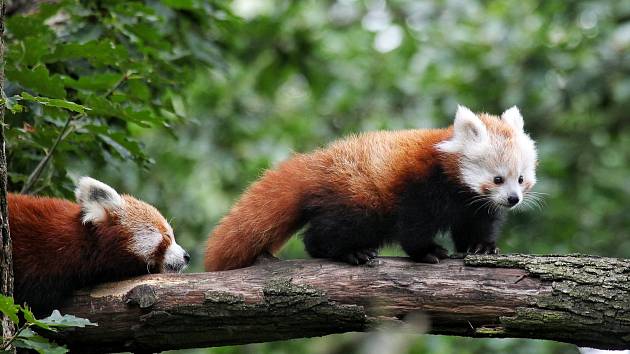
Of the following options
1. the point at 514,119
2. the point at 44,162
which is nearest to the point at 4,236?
the point at 44,162

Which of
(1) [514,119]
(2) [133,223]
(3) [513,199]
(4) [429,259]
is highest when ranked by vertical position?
(1) [514,119]

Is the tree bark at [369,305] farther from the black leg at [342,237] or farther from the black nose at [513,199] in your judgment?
the black nose at [513,199]

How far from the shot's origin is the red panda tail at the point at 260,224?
15.6 ft

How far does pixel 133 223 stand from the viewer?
473 cm

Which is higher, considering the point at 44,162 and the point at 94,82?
the point at 94,82

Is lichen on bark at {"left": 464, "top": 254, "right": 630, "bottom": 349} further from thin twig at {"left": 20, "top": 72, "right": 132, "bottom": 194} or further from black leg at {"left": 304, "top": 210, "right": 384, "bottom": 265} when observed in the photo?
thin twig at {"left": 20, "top": 72, "right": 132, "bottom": 194}

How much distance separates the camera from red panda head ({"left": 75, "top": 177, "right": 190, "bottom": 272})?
4.61 meters

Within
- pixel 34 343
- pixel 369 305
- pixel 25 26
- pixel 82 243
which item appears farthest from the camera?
pixel 25 26

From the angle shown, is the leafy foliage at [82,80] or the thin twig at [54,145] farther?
the thin twig at [54,145]

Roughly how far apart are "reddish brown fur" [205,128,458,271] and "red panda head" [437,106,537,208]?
0.09 m

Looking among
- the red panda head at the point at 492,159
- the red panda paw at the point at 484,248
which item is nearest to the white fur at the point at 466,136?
the red panda head at the point at 492,159

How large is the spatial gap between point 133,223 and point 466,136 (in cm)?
212

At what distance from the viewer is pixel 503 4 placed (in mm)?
10359

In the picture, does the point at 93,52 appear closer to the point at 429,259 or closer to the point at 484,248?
the point at 429,259
